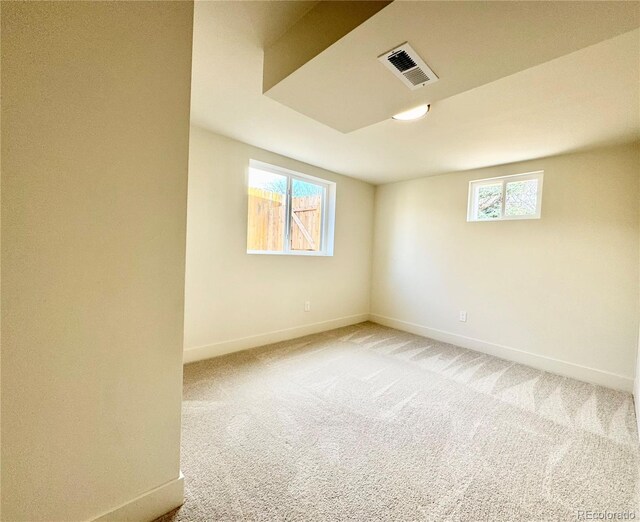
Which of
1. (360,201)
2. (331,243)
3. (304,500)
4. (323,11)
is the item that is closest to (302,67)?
(323,11)

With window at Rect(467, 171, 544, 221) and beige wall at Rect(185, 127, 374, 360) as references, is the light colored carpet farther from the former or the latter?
window at Rect(467, 171, 544, 221)

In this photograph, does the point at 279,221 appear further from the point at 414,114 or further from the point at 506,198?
the point at 506,198

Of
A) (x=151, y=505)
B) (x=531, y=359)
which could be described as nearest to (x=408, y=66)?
(x=151, y=505)

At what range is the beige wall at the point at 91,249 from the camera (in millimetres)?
828

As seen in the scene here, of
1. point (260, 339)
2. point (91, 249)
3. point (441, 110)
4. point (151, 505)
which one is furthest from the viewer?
point (260, 339)

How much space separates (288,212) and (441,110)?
2.01m

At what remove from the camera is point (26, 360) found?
2.80ft

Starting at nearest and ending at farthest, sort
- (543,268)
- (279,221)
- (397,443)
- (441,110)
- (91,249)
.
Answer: (91,249), (397,443), (441,110), (543,268), (279,221)

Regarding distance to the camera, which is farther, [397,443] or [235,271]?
[235,271]

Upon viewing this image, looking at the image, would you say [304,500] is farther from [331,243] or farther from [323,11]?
[331,243]

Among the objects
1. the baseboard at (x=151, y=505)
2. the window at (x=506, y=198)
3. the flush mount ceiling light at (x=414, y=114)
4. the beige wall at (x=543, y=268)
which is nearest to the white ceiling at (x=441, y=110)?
the flush mount ceiling light at (x=414, y=114)

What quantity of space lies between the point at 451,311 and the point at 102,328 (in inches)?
145

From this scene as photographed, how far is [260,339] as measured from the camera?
3.22 m

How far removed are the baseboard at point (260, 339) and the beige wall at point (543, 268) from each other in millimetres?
1039
